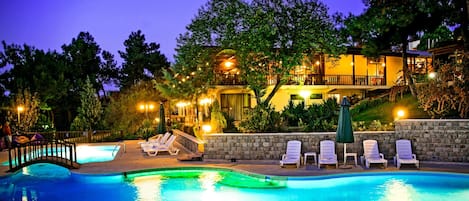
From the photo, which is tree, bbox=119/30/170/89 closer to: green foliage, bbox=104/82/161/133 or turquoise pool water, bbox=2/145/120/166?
green foliage, bbox=104/82/161/133

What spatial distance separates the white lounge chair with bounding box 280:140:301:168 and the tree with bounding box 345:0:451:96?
8.46 meters

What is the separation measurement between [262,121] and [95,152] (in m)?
10.5

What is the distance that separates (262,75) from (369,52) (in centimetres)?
712

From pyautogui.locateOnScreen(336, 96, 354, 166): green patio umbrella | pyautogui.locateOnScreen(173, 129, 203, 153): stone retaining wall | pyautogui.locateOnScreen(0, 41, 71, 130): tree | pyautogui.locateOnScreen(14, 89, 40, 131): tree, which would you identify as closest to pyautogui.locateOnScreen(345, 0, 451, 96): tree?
pyautogui.locateOnScreen(336, 96, 354, 166): green patio umbrella

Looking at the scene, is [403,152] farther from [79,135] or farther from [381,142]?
[79,135]

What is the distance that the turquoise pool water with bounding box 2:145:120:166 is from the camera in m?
19.9

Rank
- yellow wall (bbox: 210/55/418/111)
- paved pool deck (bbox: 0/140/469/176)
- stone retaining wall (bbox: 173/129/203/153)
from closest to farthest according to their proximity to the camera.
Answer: paved pool deck (bbox: 0/140/469/176) < stone retaining wall (bbox: 173/129/203/153) < yellow wall (bbox: 210/55/418/111)

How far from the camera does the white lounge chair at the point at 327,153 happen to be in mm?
14189

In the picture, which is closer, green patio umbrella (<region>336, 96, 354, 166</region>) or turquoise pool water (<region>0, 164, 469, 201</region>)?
turquoise pool water (<region>0, 164, 469, 201</region>)

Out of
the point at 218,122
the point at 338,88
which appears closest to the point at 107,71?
the point at 338,88

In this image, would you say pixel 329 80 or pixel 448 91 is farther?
pixel 329 80

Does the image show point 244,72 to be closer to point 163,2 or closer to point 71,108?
point 71,108

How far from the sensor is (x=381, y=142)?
1532 centimetres

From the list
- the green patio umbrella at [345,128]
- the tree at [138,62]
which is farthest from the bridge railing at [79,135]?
the tree at [138,62]
